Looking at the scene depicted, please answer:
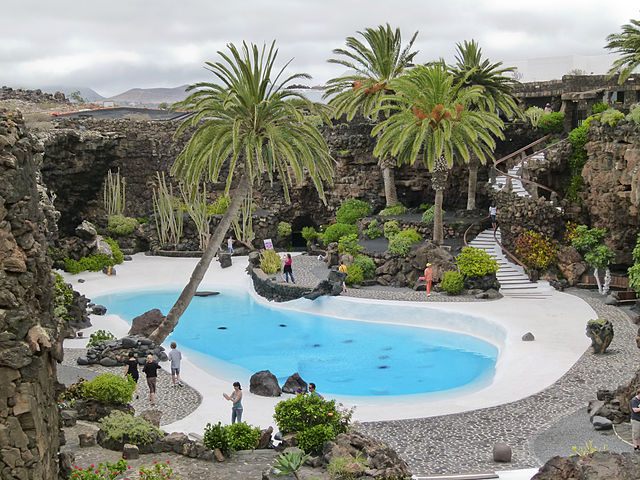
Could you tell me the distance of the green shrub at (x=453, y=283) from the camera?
27.5 m

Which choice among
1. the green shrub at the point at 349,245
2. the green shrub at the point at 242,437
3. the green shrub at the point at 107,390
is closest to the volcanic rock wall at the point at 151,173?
the green shrub at the point at 349,245

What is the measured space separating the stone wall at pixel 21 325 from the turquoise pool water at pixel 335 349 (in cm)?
1139

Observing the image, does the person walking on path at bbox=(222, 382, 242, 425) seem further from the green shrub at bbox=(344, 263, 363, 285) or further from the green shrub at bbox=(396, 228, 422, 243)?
the green shrub at bbox=(396, 228, 422, 243)

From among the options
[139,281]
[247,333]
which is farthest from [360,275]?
[139,281]

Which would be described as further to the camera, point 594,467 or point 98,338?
point 98,338

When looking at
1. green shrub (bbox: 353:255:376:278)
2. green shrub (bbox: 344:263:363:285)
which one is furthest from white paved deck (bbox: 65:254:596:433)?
green shrub (bbox: 353:255:376:278)

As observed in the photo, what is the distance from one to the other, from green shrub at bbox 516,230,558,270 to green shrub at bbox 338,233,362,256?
7.16 meters

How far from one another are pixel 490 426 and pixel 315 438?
14.8 ft

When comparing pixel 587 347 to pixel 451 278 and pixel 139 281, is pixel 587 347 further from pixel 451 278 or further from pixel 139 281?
Result: pixel 139 281

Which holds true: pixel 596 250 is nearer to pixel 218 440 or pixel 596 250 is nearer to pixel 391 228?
pixel 391 228

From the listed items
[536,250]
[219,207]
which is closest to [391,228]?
[536,250]

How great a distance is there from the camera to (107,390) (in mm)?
14906

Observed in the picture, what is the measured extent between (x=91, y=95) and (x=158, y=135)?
79277 mm

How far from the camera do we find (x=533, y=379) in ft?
59.5
